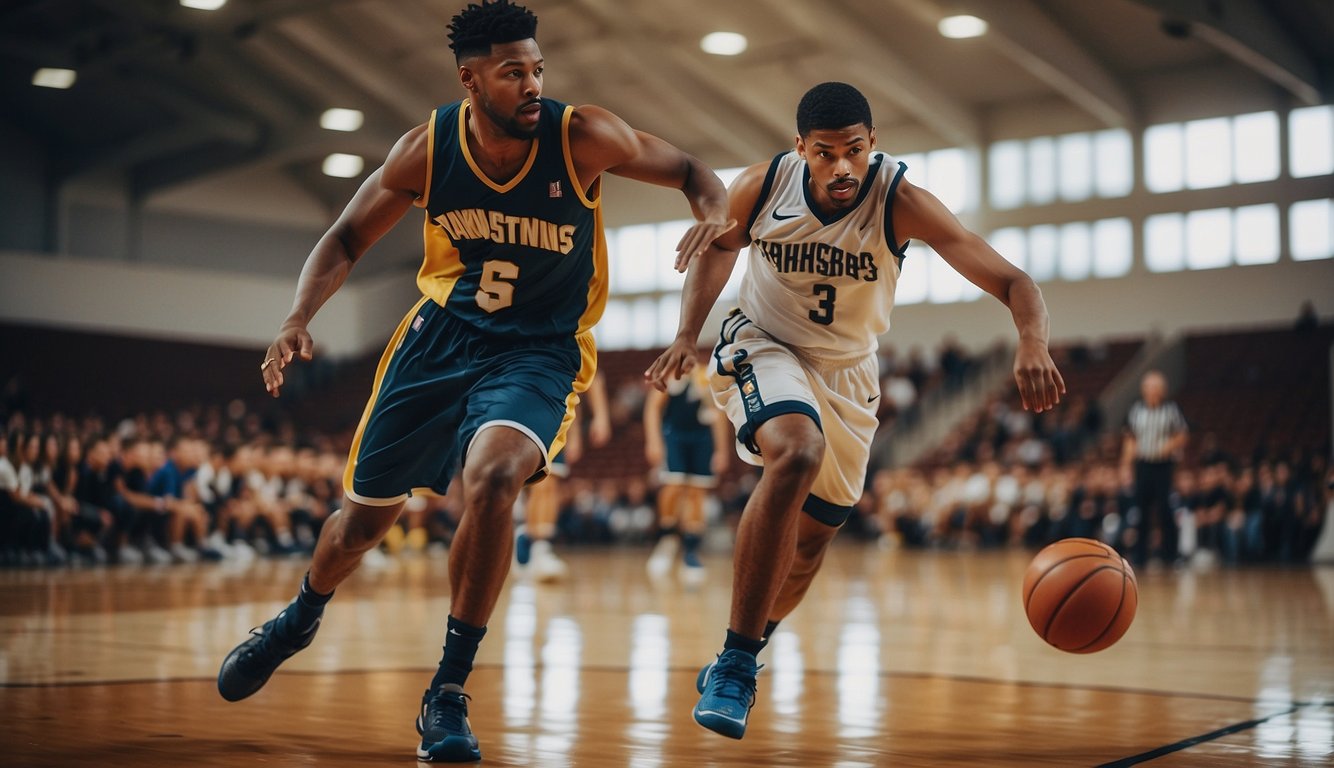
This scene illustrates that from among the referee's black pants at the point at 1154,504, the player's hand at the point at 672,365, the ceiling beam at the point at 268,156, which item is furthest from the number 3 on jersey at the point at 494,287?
the ceiling beam at the point at 268,156

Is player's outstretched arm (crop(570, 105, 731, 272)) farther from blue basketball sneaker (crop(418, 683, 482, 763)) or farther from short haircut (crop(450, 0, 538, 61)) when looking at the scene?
blue basketball sneaker (crop(418, 683, 482, 763))

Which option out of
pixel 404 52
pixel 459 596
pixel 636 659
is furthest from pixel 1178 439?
pixel 404 52

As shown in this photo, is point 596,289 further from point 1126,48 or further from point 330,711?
point 1126,48

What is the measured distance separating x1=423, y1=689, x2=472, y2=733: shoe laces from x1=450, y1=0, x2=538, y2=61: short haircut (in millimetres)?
1694

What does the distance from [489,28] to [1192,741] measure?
2.68 metres

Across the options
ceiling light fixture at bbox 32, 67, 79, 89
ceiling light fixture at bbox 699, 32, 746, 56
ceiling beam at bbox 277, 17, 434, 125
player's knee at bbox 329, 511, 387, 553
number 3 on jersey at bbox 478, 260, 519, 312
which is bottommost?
player's knee at bbox 329, 511, 387, 553

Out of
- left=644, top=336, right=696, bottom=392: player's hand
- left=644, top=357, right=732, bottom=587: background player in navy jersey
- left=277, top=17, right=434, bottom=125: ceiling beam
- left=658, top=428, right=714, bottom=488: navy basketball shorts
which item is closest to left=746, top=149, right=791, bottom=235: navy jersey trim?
left=644, top=336, right=696, bottom=392: player's hand

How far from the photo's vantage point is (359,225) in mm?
4016

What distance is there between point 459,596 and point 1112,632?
6.58 ft

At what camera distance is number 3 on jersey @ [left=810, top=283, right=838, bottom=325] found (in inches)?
174

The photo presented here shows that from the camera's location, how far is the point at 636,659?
570 centimetres

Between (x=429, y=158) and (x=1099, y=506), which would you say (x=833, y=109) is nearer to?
(x=429, y=158)

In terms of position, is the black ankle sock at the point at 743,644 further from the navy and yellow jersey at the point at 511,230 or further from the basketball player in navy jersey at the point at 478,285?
the navy and yellow jersey at the point at 511,230

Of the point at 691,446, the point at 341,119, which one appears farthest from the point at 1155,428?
the point at 341,119
